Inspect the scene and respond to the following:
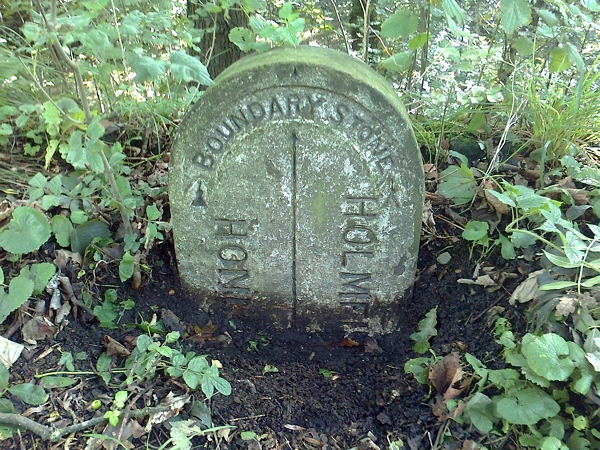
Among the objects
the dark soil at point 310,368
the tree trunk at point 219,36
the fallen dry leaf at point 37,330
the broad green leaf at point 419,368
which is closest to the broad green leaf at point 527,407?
the dark soil at point 310,368

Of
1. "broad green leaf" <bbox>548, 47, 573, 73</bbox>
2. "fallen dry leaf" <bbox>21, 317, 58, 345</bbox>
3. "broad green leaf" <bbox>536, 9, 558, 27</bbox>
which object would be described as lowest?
"fallen dry leaf" <bbox>21, 317, 58, 345</bbox>

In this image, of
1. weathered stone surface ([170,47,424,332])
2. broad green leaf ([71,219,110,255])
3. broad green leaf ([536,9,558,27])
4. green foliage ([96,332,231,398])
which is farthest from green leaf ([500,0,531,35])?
broad green leaf ([71,219,110,255])

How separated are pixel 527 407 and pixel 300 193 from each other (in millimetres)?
1074

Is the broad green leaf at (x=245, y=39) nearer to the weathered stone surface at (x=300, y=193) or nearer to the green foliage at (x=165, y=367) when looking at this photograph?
the weathered stone surface at (x=300, y=193)

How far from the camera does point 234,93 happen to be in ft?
6.08

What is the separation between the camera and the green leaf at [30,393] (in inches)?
65.9

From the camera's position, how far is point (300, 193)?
6.67ft

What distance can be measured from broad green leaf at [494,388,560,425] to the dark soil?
0.62 ft

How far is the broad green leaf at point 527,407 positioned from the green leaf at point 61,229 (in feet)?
5.88

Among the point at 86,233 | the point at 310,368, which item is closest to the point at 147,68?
the point at 86,233

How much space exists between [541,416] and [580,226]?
0.97 m

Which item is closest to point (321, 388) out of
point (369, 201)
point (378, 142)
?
point (369, 201)

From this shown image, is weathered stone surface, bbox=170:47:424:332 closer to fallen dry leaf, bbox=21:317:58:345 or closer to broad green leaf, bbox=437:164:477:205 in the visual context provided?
broad green leaf, bbox=437:164:477:205

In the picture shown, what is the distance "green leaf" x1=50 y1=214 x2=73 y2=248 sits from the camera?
86.3 inches
